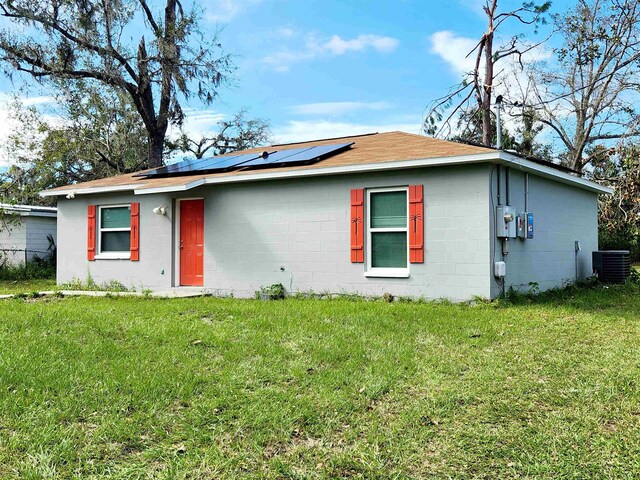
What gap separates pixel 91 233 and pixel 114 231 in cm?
61

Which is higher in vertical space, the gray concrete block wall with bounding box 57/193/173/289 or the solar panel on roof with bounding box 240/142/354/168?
the solar panel on roof with bounding box 240/142/354/168

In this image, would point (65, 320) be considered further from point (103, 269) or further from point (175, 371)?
point (103, 269)

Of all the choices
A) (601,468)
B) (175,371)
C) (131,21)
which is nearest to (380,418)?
(601,468)

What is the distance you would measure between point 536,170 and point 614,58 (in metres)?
14.9

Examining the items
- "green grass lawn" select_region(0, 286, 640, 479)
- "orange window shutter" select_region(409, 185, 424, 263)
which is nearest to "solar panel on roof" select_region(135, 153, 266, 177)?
"orange window shutter" select_region(409, 185, 424, 263)

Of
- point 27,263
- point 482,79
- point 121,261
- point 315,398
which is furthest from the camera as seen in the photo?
point 482,79

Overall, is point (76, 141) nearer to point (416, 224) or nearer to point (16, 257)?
point (16, 257)

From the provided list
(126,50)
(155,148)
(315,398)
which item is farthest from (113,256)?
(126,50)

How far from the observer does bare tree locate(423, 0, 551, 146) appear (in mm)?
20609

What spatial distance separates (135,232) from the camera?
1167 cm

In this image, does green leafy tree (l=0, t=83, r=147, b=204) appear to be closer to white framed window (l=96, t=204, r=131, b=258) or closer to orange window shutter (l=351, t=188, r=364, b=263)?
white framed window (l=96, t=204, r=131, b=258)

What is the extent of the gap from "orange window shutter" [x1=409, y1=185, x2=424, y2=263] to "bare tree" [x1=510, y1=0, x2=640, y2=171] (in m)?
13.7

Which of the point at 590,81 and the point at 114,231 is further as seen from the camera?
the point at 590,81

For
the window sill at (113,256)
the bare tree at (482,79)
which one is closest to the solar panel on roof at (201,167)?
the window sill at (113,256)
